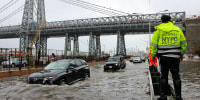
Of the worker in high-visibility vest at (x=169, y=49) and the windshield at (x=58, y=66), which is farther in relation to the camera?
the windshield at (x=58, y=66)

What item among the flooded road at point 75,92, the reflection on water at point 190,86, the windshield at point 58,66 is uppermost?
the windshield at point 58,66

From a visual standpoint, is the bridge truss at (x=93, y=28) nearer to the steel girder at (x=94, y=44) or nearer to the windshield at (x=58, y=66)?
the steel girder at (x=94, y=44)

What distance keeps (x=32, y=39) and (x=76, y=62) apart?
77.2 m

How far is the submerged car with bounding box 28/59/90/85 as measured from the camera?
6.88 metres

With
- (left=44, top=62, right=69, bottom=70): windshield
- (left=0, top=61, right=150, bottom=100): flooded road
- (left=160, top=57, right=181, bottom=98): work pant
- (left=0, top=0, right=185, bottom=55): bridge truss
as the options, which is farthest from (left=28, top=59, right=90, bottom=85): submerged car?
(left=0, top=0, right=185, bottom=55): bridge truss

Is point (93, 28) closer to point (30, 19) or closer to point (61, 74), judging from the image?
point (30, 19)

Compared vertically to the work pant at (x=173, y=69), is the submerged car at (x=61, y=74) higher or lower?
lower

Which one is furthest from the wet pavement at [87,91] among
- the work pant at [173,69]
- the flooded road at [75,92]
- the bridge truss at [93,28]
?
the bridge truss at [93,28]

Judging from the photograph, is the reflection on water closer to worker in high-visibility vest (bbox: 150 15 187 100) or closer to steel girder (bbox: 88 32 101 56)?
worker in high-visibility vest (bbox: 150 15 187 100)

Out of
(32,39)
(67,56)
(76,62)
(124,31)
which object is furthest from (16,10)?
(76,62)

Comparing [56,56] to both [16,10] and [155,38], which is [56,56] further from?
[16,10]

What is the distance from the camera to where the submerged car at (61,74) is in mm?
6885

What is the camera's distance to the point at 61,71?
7.52m

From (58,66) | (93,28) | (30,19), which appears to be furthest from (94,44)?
(58,66)
